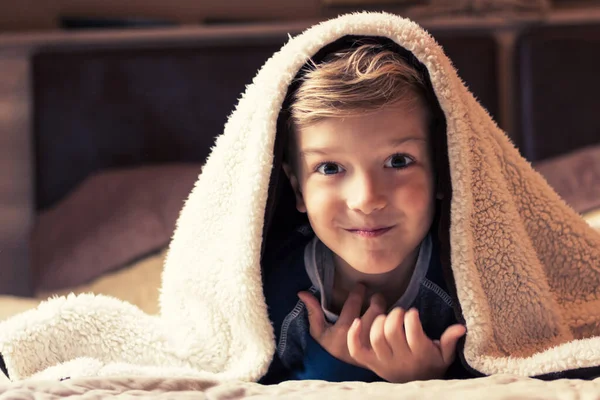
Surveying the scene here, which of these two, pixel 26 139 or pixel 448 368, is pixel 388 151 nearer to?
pixel 448 368

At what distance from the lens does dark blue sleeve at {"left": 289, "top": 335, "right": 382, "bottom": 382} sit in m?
1.12

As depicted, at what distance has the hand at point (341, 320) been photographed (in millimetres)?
1122

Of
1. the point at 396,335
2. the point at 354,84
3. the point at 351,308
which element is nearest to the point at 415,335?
the point at 396,335

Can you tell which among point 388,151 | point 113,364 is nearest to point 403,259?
point 388,151

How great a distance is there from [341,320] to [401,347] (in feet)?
0.37

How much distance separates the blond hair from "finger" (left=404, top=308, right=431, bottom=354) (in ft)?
0.91

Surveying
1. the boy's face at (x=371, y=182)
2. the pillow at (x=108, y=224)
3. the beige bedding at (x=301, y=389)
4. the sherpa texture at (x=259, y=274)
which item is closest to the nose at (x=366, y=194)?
the boy's face at (x=371, y=182)

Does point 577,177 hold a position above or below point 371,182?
below

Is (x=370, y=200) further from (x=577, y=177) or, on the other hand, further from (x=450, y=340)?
(x=577, y=177)

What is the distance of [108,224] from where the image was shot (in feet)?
6.52

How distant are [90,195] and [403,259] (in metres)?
1.21

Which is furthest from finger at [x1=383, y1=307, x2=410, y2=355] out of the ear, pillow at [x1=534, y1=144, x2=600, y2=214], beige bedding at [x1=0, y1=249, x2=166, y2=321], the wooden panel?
the wooden panel

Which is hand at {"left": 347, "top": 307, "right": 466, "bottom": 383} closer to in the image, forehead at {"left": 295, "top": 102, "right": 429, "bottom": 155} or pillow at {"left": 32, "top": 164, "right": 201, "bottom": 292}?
forehead at {"left": 295, "top": 102, "right": 429, "bottom": 155}

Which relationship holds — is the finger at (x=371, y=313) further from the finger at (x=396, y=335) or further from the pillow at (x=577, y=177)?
the pillow at (x=577, y=177)
